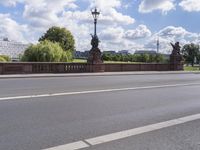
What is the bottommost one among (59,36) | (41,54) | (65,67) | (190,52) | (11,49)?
(65,67)

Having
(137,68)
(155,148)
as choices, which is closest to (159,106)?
(155,148)

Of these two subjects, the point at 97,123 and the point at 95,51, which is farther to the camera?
the point at 95,51

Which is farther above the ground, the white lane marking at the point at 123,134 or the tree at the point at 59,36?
the tree at the point at 59,36

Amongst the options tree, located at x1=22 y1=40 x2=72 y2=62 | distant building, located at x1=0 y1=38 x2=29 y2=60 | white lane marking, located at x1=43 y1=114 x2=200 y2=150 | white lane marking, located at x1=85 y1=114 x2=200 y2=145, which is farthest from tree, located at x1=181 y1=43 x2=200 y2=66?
white lane marking, located at x1=43 y1=114 x2=200 y2=150

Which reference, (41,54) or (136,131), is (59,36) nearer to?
(41,54)

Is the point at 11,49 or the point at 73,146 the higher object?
the point at 11,49

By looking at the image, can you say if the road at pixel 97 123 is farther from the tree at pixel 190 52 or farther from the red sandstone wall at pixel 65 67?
the tree at pixel 190 52

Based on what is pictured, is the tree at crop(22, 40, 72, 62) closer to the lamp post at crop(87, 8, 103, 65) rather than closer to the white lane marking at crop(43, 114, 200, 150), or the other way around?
the lamp post at crop(87, 8, 103, 65)

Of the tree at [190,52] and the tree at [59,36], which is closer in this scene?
the tree at [59,36]

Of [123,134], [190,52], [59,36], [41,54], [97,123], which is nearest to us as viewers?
[123,134]

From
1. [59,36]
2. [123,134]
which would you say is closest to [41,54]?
[123,134]

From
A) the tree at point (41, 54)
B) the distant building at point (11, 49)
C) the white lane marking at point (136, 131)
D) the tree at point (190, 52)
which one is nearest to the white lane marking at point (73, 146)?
the white lane marking at point (136, 131)

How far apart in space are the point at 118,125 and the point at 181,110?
2.97 metres

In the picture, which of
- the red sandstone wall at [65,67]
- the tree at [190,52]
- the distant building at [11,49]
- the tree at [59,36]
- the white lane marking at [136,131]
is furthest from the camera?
the tree at [190,52]
